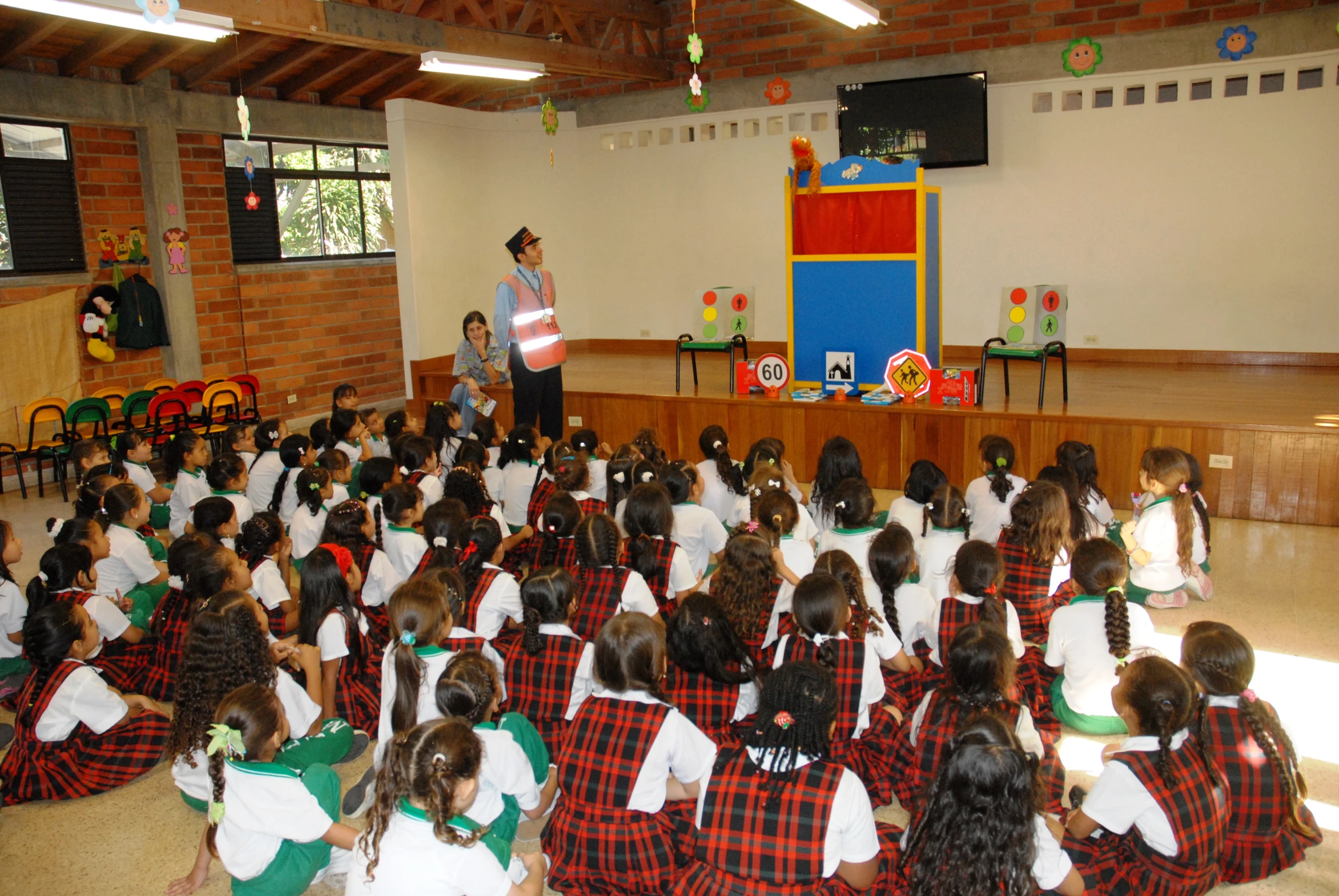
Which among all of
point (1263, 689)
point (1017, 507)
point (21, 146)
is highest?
point (21, 146)

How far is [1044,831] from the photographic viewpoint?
7.02 ft

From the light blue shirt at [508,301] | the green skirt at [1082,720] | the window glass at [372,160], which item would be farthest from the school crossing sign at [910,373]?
the window glass at [372,160]

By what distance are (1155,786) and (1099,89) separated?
7213 millimetres

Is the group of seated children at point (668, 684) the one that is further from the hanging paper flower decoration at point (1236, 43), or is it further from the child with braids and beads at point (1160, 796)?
the hanging paper flower decoration at point (1236, 43)

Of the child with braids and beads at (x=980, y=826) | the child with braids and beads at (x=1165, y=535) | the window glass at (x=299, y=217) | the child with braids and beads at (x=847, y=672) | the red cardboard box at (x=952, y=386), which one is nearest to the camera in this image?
the child with braids and beads at (x=980, y=826)

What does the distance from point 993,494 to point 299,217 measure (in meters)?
7.40

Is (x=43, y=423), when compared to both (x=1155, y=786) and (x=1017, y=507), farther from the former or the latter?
(x=1155, y=786)

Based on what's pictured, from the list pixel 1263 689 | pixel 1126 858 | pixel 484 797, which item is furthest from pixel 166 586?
pixel 1263 689

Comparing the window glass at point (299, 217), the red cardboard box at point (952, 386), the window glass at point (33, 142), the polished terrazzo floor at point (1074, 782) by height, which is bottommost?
the polished terrazzo floor at point (1074, 782)

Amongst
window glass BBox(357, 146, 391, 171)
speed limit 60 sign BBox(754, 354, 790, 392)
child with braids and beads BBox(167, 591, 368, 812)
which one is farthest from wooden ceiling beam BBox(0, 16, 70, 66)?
child with braids and beads BBox(167, 591, 368, 812)

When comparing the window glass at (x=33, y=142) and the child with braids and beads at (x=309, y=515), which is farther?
the window glass at (x=33, y=142)

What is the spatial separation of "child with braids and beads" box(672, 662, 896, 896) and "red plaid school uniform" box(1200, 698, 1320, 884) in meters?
0.86

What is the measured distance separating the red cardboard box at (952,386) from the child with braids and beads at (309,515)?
3648 millimetres

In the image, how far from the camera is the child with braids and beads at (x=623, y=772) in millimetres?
2359
